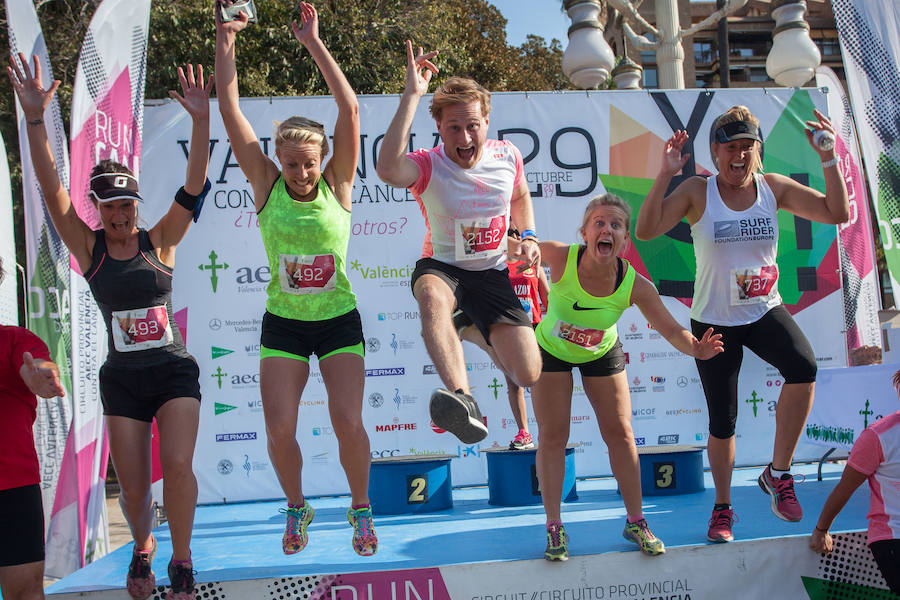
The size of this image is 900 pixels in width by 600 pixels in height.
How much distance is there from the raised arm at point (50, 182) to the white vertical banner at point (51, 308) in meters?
0.78

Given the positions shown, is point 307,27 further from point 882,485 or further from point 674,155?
point 882,485

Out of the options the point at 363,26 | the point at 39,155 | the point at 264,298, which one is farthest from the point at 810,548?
the point at 363,26

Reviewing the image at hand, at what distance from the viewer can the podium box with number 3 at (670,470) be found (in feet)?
18.2

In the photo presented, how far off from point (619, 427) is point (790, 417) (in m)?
0.87

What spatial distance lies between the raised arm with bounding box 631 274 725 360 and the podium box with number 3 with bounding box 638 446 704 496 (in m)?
1.99

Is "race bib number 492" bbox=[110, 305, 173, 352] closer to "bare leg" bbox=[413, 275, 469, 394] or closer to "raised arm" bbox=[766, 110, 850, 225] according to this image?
"bare leg" bbox=[413, 275, 469, 394]

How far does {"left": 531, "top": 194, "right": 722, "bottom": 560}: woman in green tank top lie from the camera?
365 centimetres

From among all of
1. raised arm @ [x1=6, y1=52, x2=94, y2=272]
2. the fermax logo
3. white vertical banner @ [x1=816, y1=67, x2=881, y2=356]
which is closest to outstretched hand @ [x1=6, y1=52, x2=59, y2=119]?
raised arm @ [x1=6, y1=52, x2=94, y2=272]

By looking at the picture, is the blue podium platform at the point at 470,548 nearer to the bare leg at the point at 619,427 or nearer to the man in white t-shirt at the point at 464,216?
the bare leg at the point at 619,427

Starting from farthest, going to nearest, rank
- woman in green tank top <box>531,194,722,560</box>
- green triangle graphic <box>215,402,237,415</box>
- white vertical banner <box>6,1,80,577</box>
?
1. green triangle graphic <box>215,402,237,415</box>
2. white vertical banner <box>6,1,80,577</box>
3. woman in green tank top <box>531,194,722,560</box>

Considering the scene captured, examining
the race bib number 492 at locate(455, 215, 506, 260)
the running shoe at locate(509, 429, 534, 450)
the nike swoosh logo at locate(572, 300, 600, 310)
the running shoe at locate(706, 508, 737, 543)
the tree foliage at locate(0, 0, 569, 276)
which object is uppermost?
the tree foliage at locate(0, 0, 569, 276)

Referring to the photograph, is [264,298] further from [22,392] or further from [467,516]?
[22,392]

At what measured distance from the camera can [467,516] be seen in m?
5.16

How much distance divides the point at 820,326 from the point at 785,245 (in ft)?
2.51
